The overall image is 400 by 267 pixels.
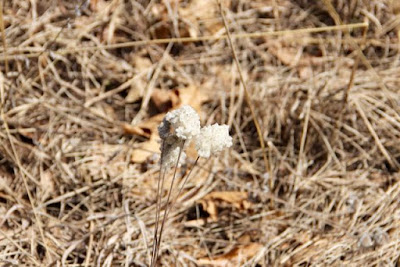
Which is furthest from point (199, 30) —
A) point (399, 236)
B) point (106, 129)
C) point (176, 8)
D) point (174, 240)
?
point (399, 236)

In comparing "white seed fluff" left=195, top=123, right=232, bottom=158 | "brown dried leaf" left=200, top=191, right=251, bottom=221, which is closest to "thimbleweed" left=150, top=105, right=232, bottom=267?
"white seed fluff" left=195, top=123, right=232, bottom=158

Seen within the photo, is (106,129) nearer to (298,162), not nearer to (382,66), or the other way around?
(298,162)

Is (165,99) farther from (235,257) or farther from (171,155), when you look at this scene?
(171,155)

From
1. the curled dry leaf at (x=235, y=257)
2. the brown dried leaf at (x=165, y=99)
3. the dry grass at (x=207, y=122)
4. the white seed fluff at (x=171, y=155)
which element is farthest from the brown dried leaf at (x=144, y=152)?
the white seed fluff at (x=171, y=155)

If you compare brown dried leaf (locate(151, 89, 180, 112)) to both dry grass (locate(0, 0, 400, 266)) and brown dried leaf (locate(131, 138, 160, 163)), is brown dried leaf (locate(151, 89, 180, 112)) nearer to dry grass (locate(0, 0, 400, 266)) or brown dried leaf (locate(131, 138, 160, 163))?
dry grass (locate(0, 0, 400, 266))

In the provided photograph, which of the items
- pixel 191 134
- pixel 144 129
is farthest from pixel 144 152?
pixel 191 134

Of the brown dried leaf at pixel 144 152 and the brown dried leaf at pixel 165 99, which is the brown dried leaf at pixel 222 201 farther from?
the brown dried leaf at pixel 165 99

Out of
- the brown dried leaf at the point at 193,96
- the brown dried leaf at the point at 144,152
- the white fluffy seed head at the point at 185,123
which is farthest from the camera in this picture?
the brown dried leaf at the point at 193,96
